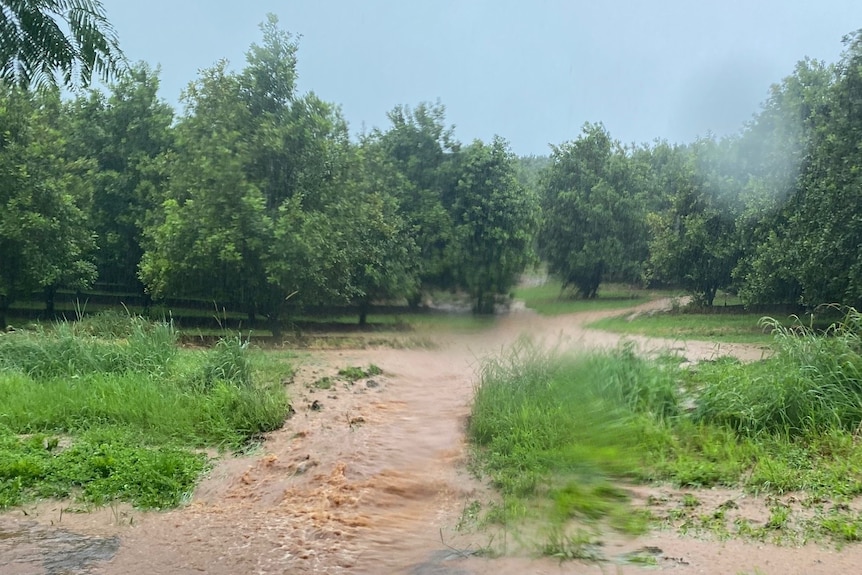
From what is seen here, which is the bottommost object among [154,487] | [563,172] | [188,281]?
[154,487]

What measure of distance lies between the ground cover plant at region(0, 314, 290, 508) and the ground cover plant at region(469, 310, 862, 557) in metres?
2.73

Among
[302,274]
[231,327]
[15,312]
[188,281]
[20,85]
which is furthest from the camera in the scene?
[15,312]

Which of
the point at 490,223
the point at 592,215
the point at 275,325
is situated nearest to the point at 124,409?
the point at 275,325

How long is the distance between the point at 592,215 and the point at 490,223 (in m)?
0.98

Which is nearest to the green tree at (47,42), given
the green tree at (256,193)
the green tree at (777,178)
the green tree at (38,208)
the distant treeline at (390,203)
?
the distant treeline at (390,203)

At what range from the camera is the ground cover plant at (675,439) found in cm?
445

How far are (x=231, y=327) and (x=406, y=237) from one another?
5.30 metres

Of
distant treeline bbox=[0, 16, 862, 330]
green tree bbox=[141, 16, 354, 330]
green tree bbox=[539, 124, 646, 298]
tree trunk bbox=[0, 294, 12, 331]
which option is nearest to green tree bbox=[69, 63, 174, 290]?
distant treeline bbox=[0, 16, 862, 330]

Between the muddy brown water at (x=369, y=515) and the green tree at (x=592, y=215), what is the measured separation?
475 mm

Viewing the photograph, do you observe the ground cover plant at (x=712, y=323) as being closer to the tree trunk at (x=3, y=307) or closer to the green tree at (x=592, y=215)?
the green tree at (x=592, y=215)

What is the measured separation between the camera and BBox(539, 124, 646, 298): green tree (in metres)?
6.01

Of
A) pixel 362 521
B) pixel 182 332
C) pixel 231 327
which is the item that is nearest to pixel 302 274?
pixel 231 327

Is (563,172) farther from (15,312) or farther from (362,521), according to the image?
(15,312)

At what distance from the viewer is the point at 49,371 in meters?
9.77
